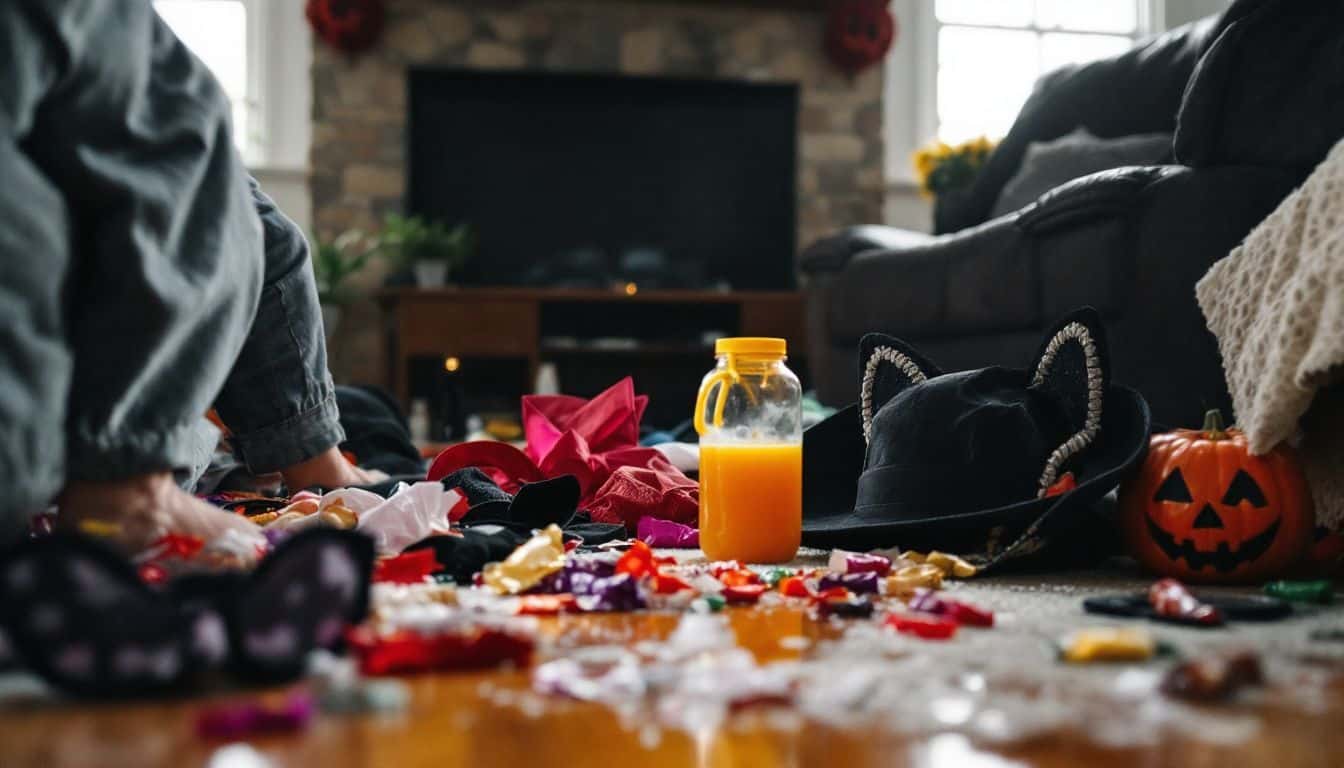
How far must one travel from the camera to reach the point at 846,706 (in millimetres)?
555

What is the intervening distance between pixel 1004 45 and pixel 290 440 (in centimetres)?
412

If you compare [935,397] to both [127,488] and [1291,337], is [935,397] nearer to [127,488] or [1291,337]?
[1291,337]

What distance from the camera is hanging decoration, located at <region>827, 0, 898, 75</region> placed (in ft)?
14.0

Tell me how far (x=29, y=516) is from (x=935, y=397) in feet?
2.40

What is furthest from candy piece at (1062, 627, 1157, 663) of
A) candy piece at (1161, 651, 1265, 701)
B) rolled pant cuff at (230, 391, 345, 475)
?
rolled pant cuff at (230, 391, 345, 475)

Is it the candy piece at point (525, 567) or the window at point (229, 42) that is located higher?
the window at point (229, 42)

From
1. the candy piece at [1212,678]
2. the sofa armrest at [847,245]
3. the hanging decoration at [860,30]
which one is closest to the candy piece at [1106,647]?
the candy piece at [1212,678]

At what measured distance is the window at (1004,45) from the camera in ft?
15.1

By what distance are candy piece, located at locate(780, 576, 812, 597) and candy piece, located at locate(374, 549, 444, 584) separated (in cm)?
26

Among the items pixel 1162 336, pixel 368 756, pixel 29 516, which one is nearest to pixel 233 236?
pixel 29 516

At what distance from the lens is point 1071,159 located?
251 centimetres

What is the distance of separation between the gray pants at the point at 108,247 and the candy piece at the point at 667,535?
20.9 inches

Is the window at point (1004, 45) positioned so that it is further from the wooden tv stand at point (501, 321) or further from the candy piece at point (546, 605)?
the candy piece at point (546, 605)

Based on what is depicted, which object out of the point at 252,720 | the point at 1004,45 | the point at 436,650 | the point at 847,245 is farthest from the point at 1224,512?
the point at 1004,45
